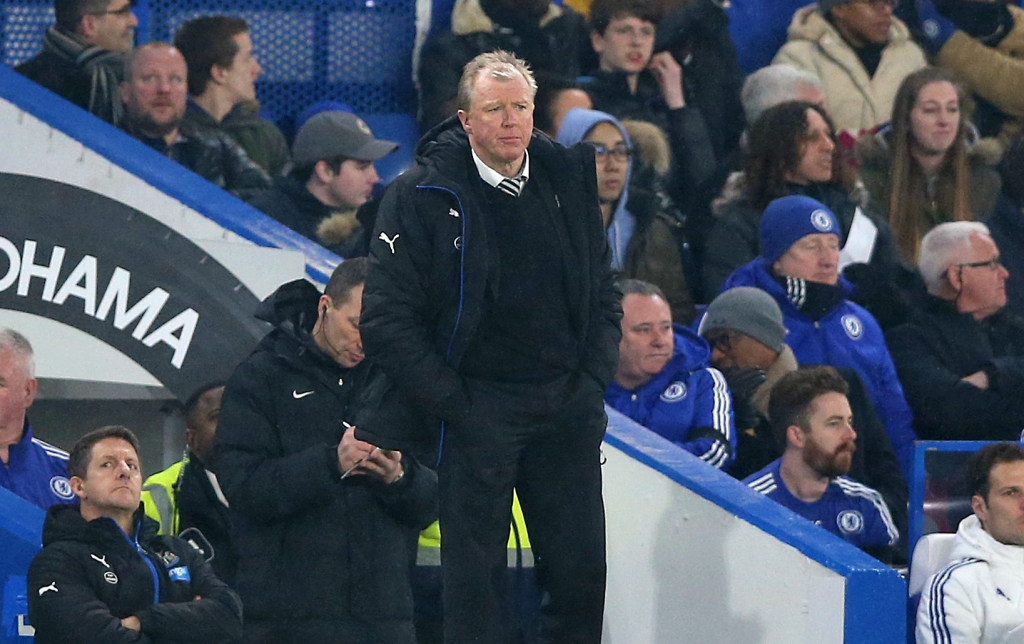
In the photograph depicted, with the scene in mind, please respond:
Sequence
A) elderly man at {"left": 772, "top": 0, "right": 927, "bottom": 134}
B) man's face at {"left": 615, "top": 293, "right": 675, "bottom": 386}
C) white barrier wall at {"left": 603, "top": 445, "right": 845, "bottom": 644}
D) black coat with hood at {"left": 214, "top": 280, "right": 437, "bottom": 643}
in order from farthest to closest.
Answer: elderly man at {"left": 772, "top": 0, "right": 927, "bottom": 134}, man's face at {"left": 615, "top": 293, "right": 675, "bottom": 386}, white barrier wall at {"left": 603, "top": 445, "right": 845, "bottom": 644}, black coat with hood at {"left": 214, "top": 280, "right": 437, "bottom": 643}

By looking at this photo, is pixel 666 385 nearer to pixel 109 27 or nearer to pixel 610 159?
pixel 610 159

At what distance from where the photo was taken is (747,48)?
9125 millimetres

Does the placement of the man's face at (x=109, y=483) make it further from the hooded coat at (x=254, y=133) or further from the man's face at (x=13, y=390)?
the hooded coat at (x=254, y=133)

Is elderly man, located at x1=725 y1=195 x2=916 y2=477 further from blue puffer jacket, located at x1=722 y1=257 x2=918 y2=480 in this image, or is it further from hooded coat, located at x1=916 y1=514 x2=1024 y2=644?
hooded coat, located at x1=916 y1=514 x2=1024 y2=644

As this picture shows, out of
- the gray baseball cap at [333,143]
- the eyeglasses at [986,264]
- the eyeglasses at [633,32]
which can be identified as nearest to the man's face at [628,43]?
the eyeglasses at [633,32]

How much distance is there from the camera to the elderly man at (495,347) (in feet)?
13.2

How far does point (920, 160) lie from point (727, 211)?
128cm

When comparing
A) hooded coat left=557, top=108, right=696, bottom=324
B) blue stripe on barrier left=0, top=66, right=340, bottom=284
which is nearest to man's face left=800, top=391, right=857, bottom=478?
hooded coat left=557, top=108, right=696, bottom=324

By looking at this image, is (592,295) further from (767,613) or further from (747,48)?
(747,48)

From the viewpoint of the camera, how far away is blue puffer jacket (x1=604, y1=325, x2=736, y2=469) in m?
6.02

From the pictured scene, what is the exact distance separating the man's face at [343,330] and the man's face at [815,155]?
10.3 feet

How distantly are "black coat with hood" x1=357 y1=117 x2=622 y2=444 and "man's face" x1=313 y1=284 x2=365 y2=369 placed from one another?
0.76 meters

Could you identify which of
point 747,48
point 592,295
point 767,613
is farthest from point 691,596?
point 747,48

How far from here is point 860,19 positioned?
8.72m
